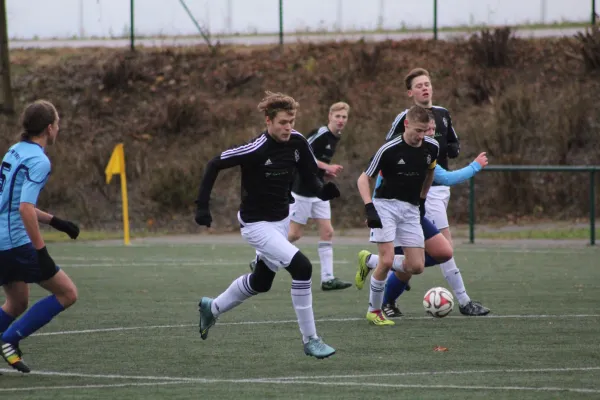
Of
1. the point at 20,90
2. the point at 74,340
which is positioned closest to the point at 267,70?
the point at 20,90

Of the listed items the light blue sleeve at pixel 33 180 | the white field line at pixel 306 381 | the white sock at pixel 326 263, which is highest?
the light blue sleeve at pixel 33 180

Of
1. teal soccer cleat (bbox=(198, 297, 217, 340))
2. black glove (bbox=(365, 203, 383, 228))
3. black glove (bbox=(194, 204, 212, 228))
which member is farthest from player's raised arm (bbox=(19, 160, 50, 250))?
black glove (bbox=(365, 203, 383, 228))

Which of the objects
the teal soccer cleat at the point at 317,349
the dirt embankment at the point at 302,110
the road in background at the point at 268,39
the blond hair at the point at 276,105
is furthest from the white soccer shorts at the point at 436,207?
the road in background at the point at 268,39

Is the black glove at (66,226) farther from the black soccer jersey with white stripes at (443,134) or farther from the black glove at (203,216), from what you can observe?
the black soccer jersey with white stripes at (443,134)

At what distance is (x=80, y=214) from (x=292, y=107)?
58.2 feet

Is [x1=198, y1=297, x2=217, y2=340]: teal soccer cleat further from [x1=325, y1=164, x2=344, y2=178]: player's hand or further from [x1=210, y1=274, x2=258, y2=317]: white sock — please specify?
[x1=325, y1=164, x2=344, y2=178]: player's hand

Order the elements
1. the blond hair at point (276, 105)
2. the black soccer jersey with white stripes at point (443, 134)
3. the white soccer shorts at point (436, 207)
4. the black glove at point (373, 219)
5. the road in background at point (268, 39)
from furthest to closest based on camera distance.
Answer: the road in background at point (268, 39)
the white soccer shorts at point (436, 207)
the black soccer jersey with white stripes at point (443, 134)
the black glove at point (373, 219)
the blond hair at point (276, 105)

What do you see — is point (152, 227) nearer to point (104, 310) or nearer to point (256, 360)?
point (104, 310)

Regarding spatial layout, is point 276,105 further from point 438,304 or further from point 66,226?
point 438,304

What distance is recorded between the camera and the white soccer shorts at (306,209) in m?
13.9

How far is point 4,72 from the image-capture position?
94.4 ft

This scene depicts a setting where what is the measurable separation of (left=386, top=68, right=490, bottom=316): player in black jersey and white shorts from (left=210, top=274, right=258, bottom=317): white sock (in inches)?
88.1

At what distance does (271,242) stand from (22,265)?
182cm

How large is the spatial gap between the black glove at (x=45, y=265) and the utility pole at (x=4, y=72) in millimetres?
21204
